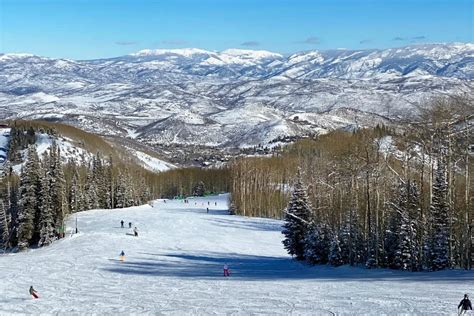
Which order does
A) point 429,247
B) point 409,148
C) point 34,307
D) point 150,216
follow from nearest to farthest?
point 34,307 → point 429,247 → point 409,148 → point 150,216

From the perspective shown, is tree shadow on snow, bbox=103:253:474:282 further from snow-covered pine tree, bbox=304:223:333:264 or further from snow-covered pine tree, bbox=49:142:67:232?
snow-covered pine tree, bbox=49:142:67:232

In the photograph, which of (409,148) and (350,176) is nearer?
(409,148)

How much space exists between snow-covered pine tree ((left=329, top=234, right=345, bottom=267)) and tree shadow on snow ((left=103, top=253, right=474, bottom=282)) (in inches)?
33.3

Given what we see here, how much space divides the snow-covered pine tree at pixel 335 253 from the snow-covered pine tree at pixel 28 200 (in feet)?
124

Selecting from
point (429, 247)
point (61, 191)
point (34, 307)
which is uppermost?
point (61, 191)

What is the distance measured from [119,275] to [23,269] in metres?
9.42

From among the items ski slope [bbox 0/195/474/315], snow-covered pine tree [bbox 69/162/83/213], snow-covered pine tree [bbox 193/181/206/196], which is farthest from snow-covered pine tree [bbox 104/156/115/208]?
snow-covered pine tree [bbox 193/181/206/196]

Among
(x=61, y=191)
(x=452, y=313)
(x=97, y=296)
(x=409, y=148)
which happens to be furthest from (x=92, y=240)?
(x=452, y=313)

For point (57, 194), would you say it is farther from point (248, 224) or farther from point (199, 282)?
point (199, 282)

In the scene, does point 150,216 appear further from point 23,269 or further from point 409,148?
point 409,148

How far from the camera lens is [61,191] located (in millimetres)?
69812

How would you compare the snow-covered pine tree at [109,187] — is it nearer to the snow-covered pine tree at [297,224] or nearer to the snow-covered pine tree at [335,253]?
the snow-covered pine tree at [297,224]

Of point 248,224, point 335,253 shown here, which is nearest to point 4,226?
point 248,224

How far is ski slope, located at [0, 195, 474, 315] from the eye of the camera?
27219mm
